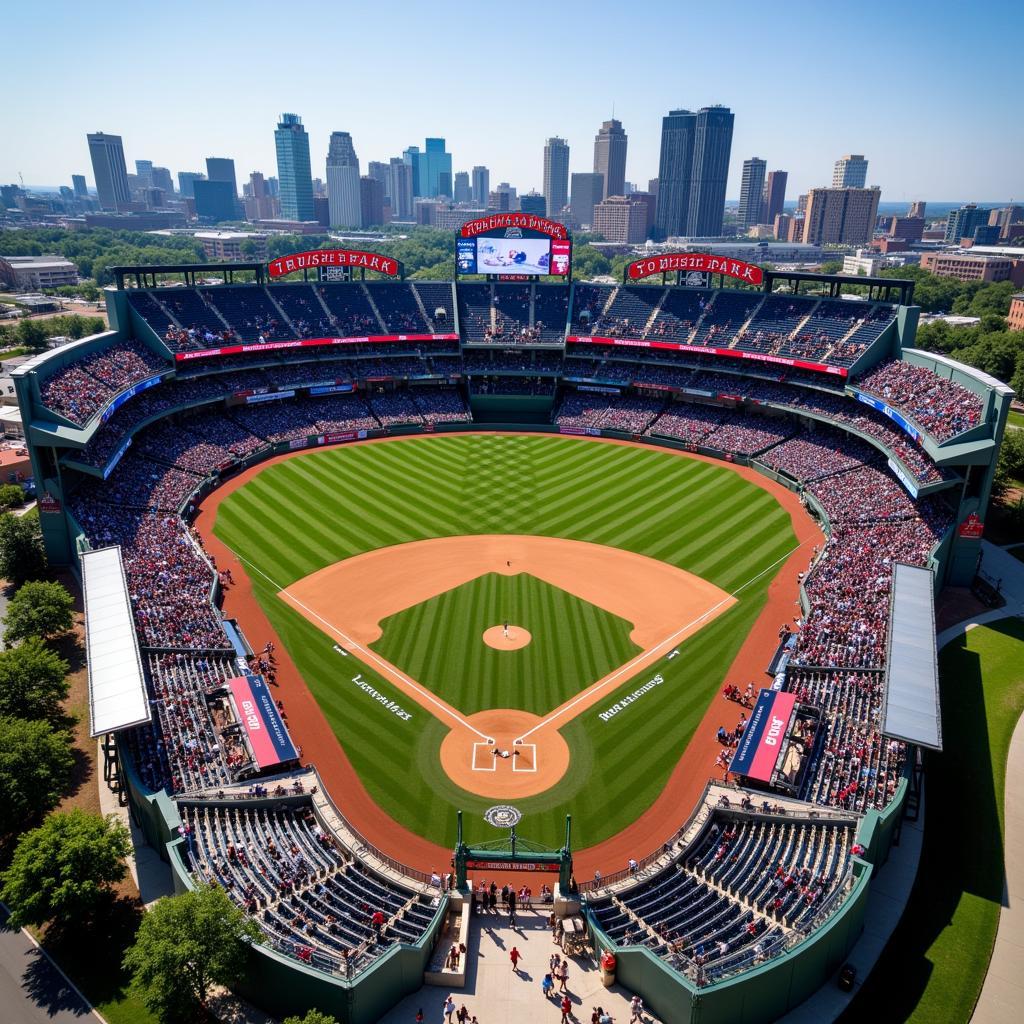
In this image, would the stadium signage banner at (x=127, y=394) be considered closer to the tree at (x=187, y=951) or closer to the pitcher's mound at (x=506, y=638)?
the pitcher's mound at (x=506, y=638)

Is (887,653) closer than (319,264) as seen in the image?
Yes

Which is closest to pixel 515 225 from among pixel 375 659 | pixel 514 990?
pixel 375 659

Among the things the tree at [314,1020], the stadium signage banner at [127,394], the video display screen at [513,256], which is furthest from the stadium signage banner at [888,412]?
the stadium signage banner at [127,394]

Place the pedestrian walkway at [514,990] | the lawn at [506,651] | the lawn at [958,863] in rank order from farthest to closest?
1. the lawn at [506,651]
2. the lawn at [958,863]
3. the pedestrian walkway at [514,990]

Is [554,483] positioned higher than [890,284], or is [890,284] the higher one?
[890,284]

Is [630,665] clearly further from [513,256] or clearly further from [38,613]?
[513,256]

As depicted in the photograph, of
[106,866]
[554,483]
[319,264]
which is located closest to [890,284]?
[554,483]

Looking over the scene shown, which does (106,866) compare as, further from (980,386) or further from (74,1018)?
(980,386)
